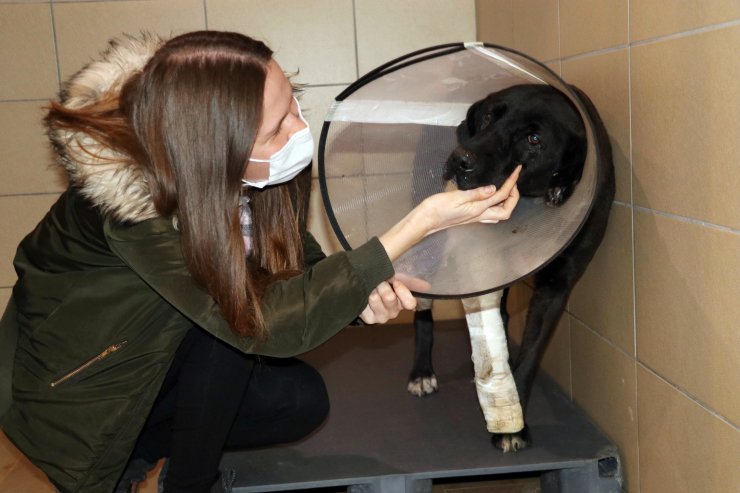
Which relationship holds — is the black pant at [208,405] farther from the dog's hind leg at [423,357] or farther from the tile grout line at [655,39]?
the tile grout line at [655,39]

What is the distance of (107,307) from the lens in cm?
147

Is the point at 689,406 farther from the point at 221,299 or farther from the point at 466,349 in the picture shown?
the point at 466,349

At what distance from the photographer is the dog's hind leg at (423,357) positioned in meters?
2.30

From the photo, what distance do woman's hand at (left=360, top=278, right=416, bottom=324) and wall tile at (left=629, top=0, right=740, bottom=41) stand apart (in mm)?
693

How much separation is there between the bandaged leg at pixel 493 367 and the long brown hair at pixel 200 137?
2.20 feet

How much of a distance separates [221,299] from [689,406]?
2.99 ft

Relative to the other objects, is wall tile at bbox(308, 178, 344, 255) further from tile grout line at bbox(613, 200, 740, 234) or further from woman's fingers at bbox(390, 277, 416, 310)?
woman's fingers at bbox(390, 277, 416, 310)

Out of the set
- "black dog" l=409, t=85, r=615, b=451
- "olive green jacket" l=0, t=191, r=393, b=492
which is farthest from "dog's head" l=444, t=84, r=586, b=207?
"olive green jacket" l=0, t=191, r=393, b=492

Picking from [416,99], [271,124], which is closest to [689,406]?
[416,99]

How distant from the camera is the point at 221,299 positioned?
1342mm

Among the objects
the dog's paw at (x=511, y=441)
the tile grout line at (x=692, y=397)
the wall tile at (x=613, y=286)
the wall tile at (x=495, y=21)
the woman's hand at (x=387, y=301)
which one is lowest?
the dog's paw at (x=511, y=441)

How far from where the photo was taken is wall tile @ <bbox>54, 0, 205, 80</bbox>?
3.06m

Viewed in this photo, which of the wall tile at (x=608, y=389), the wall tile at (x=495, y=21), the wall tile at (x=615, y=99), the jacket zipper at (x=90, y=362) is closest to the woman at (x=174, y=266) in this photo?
the jacket zipper at (x=90, y=362)

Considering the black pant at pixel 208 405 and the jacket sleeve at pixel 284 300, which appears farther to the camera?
the black pant at pixel 208 405
